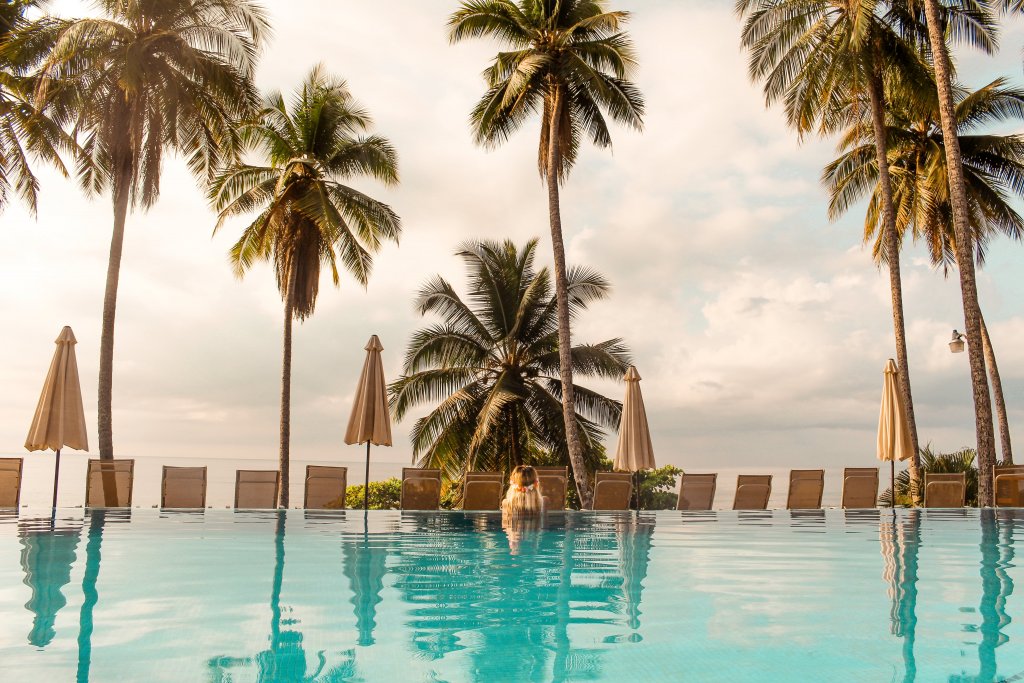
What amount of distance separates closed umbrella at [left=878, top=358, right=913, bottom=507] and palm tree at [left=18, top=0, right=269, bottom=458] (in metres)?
15.6

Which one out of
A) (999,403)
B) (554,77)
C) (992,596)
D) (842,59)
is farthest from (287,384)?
(999,403)

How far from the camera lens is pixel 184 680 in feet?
14.6

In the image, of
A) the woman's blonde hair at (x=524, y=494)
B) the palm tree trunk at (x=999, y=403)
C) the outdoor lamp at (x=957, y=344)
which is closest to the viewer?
the woman's blonde hair at (x=524, y=494)

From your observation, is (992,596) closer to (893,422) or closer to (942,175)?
(893,422)

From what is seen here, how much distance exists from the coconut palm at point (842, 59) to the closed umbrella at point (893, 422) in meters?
4.58

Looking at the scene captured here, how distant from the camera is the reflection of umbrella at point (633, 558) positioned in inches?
252

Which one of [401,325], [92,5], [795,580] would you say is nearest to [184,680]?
[795,580]

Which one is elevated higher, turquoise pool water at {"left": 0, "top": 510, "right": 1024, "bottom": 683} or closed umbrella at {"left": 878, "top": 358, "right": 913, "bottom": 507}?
closed umbrella at {"left": 878, "top": 358, "right": 913, "bottom": 507}

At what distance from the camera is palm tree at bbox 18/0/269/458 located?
1888cm

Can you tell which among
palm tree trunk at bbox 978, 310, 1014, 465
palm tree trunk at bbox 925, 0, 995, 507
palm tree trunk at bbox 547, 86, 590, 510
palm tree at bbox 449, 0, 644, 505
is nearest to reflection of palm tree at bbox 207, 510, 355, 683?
palm tree trunk at bbox 547, 86, 590, 510

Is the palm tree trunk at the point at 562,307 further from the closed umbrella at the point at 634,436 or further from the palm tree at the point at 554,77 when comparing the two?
the closed umbrella at the point at 634,436

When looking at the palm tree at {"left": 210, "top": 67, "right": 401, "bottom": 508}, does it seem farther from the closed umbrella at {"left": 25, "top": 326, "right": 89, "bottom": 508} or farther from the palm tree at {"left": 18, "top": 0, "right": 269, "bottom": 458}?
the closed umbrella at {"left": 25, "top": 326, "right": 89, "bottom": 508}

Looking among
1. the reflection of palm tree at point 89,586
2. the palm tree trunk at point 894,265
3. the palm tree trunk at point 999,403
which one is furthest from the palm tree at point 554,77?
the palm tree trunk at point 999,403

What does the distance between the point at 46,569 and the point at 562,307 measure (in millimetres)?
13857
